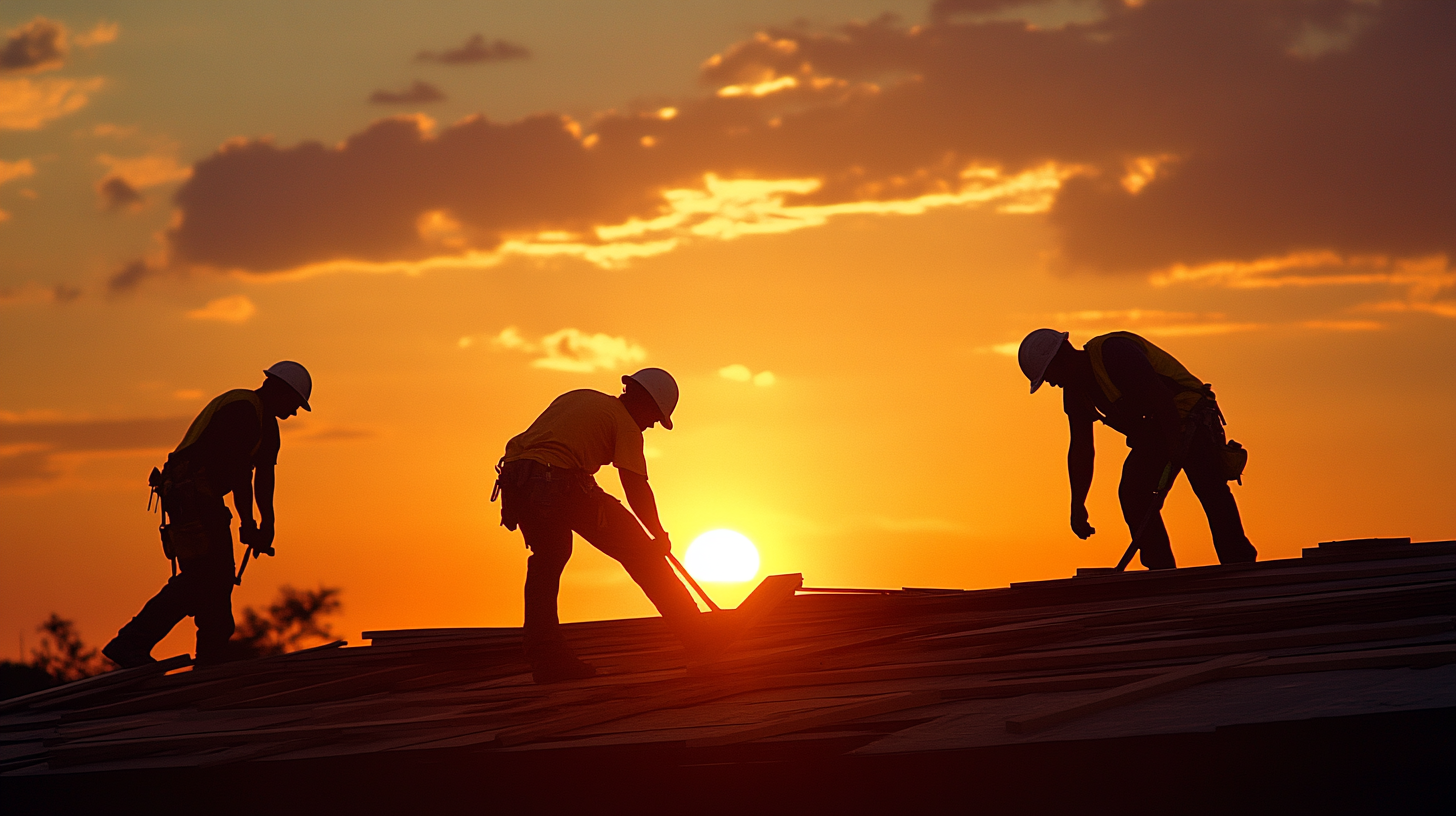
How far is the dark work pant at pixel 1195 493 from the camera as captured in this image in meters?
8.81

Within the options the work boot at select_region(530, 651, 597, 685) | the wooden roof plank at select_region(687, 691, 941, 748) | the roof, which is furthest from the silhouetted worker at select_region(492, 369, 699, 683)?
the wooden roof plank at select_region(687, 691, 941, 748)

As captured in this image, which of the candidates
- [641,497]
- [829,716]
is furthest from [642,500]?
[829,716]

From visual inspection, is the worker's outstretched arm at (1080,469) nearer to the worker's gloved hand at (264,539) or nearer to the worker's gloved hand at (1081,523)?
the worker's gloved hand at (1081,523)

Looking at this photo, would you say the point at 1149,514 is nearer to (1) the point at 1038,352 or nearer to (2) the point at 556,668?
(1) the point at 1038,352

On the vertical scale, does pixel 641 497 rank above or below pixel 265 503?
below

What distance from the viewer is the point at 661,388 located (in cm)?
719

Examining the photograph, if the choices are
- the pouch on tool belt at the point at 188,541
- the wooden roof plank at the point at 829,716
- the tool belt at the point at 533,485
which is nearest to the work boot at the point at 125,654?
the pouch on tool belt at the point at 188,541

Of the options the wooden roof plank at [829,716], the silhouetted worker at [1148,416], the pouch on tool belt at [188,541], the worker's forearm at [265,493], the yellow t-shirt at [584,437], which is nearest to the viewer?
the wooden roof plank at [829,716]

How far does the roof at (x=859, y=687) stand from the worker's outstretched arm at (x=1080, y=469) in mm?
1227

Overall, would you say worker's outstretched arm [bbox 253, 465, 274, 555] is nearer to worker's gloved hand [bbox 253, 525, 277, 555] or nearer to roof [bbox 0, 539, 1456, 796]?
worker's gloved hand [bbox 253, 525, 277, 555]

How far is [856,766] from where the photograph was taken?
412 centimetres

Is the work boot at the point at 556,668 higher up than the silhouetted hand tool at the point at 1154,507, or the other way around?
the silhouetted hand tool at the point at 1154,507

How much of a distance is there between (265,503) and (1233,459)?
6282 millimetres

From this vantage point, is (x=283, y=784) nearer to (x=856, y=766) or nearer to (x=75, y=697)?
(x=856, y=766)
